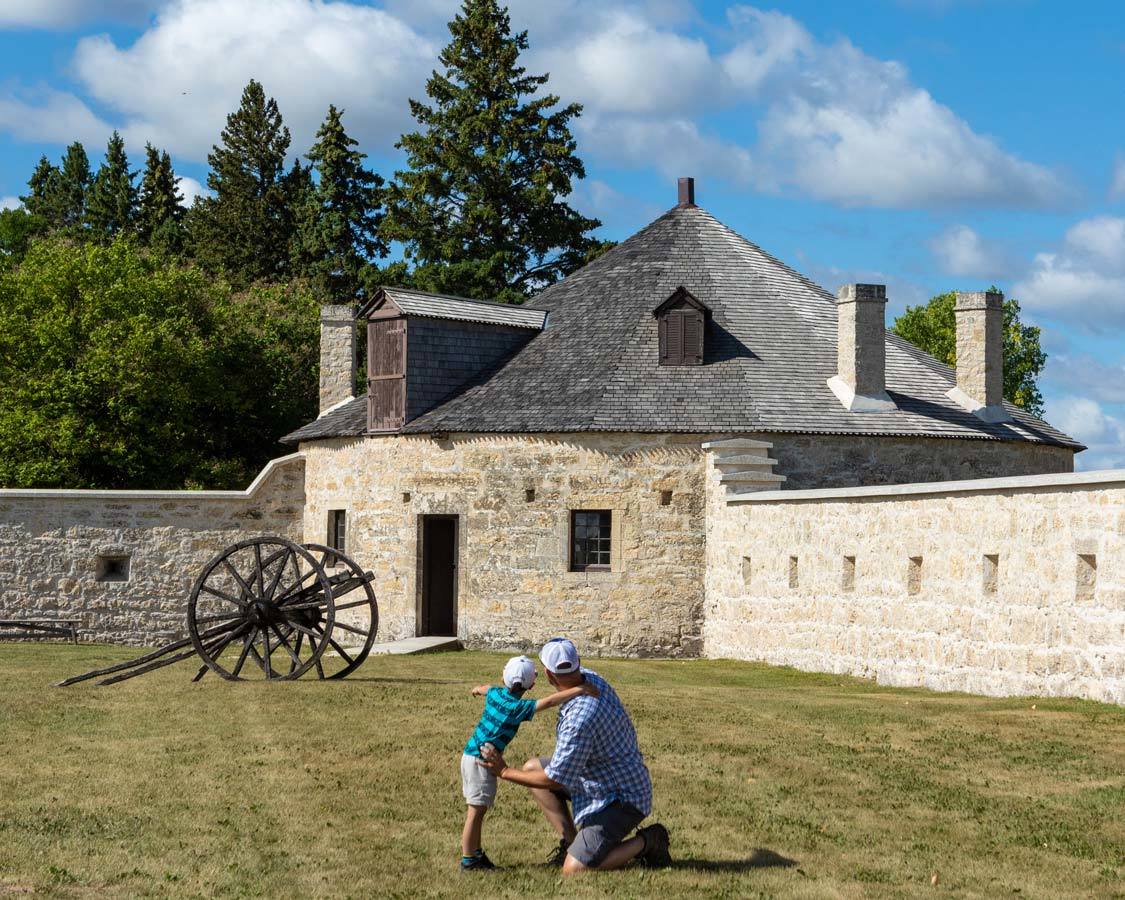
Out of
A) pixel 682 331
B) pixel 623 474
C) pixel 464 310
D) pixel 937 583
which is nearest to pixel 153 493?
pixel 464 310

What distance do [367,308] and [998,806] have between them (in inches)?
799

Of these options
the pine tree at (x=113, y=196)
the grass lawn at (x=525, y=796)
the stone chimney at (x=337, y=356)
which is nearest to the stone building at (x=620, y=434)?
the stone chimney at (x=337, y=356)

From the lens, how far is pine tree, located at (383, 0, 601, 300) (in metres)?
50.7

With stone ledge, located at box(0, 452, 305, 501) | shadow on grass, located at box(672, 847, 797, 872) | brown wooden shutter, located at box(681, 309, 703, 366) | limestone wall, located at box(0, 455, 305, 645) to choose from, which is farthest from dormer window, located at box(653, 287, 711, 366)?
shadow on grass, located at box(672, 847, 797, 872)

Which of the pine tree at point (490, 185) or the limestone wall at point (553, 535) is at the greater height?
the pine tree at point (490, 185)

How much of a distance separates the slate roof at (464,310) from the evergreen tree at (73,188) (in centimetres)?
4664

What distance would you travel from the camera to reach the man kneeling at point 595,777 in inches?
377

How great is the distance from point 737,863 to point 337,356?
26083mm

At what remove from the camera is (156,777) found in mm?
12938

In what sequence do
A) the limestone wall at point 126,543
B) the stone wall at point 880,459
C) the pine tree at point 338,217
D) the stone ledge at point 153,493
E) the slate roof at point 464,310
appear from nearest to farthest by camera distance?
1. the stone wall at point 880,459
2. the slate roof at point 464,310
3. the stone ledge at point 153,493
4. the limestone wall at point 126,543
5. the pine tree at point 338,217

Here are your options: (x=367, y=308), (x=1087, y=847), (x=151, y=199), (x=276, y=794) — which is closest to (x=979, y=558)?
(x=1087, y=847)

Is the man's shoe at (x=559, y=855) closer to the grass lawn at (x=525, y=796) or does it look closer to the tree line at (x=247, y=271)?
the grass lawn at (x=525, y=796)

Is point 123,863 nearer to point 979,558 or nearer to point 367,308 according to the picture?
point 979,558

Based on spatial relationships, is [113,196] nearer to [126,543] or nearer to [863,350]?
[126,543]
